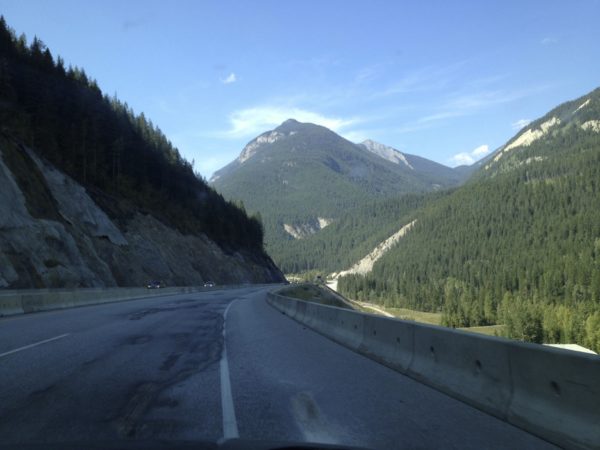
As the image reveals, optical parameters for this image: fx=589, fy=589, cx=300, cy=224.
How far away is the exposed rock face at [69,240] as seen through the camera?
117ft

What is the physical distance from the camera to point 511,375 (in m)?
6.12

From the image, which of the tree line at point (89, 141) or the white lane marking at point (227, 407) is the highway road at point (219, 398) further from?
the tree line at point (89, 141)

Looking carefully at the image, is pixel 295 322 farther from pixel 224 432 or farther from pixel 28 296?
pixel 224 432

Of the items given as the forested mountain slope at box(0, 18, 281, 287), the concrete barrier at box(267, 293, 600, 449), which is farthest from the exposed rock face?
the concrete barrier at box(267, 293, 600, 449)

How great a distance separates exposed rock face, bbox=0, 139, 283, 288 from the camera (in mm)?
35562

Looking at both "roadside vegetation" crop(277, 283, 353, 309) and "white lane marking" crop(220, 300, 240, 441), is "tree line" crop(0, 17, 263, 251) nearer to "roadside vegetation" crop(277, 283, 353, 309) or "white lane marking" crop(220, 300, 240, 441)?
"roadside vegetation" crop(277, 283, 353, 309)

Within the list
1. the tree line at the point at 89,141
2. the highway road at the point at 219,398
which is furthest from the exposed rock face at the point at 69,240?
the highway road at the point at 219,398

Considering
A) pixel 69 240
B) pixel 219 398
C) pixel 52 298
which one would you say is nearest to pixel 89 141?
pixel 69 240

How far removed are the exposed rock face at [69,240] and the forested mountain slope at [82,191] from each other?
11 cm

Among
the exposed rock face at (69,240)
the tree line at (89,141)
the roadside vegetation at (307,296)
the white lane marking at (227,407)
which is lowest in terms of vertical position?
the white lane marking at (227,407)

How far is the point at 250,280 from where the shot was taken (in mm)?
109438

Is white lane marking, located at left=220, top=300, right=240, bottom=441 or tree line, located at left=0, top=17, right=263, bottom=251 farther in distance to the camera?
tree line, located at left=0, top=17, right=263, bottom=251

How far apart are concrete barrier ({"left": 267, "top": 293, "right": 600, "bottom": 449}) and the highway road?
0.60 feet

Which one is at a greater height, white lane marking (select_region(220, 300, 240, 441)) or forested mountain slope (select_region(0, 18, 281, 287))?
forested mountain slope (select_region(0, 18, 281, 287))
